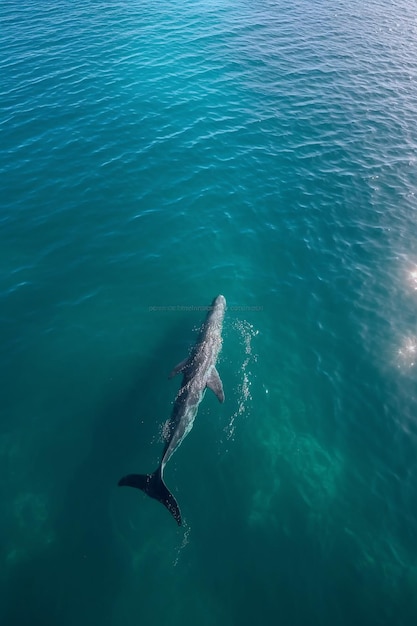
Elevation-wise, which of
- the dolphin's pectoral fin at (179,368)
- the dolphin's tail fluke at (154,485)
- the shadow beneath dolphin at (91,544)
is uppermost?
the dolphin's pectoral fin at (179,368)

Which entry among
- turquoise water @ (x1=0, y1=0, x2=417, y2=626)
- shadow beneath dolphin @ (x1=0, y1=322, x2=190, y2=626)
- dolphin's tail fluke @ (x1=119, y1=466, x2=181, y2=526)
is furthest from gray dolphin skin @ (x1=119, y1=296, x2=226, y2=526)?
shadow beneath dolphin @ (x1=0, y1=322, x2=190, y2=626)

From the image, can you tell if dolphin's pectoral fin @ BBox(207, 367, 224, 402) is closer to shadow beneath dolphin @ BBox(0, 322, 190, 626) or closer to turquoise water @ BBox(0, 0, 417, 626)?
turquoise water @ BBox(0, 0, 417, 626)

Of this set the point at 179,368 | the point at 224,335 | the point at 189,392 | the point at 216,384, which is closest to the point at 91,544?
the point at 189,392

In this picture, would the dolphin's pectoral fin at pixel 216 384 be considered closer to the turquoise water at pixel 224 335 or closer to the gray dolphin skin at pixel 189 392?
the gray dolphin skin at pixel 189 392

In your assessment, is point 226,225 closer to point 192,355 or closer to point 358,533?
point 192,355

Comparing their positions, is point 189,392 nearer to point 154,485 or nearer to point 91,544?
point 154,485

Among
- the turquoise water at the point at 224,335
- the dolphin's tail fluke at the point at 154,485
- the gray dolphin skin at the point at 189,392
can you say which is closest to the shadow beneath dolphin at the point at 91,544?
the turquoise water at the point at 224,335
